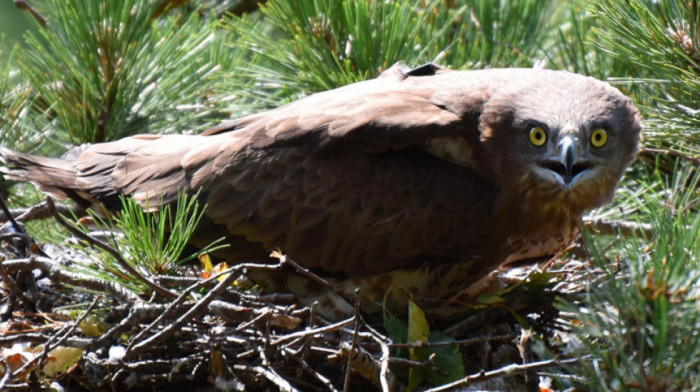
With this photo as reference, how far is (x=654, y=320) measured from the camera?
2.43 meters

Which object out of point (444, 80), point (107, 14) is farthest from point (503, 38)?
point (107, 14)

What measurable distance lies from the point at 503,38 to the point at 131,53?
219cm

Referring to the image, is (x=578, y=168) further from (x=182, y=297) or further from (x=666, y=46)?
(x=182, y=297)

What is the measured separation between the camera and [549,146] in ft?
13.4

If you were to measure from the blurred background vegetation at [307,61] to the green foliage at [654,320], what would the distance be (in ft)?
3.31

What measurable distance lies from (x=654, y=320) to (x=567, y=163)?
159 cm

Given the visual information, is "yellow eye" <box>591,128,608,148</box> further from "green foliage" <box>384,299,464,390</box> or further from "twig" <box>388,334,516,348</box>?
"green foliage" <box>384,299,464,390</box>

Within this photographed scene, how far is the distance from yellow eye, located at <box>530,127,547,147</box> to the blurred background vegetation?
45cm

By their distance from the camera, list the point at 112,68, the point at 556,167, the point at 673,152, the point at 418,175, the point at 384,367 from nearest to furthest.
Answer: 1. the point at 384,367
2. the point at 556,167
3. the point at 418,175
4. the point at 673,152
5. the point at 112,68

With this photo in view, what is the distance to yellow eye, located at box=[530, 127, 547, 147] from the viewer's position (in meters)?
4.11

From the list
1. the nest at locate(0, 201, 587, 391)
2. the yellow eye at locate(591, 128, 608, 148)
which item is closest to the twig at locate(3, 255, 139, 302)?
the nest at locate(0, 201, 587, 391)

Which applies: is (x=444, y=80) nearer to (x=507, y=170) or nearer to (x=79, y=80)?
(x=507, y=170)

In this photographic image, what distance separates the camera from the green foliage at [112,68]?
A: 15.5 ft

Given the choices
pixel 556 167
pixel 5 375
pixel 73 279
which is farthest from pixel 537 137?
pixel 5 375
